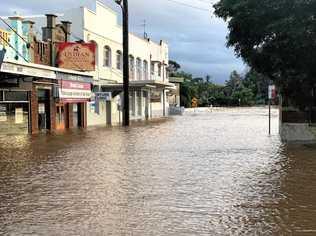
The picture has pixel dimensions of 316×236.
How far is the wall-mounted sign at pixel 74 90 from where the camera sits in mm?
35166

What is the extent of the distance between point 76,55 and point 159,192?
27696mm

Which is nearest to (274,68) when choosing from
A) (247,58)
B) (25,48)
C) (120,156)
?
(247,58)

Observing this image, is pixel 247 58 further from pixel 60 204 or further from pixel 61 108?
pixel 61 108

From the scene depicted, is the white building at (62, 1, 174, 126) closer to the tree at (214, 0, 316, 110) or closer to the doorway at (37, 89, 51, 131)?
the doorway at (37, 89, 51, 131)

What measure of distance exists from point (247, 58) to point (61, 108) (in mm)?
18502

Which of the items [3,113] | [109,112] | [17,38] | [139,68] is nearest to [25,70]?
[3,113]

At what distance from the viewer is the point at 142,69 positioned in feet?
205

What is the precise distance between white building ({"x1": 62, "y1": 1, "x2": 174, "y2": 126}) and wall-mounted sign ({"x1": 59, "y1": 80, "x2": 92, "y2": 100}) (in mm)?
4890

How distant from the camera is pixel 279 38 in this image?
64.0 feet

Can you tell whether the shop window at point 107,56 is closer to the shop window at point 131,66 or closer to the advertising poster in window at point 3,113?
the shop window at point 131,66

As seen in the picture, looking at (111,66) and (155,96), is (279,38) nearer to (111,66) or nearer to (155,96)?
(111,66)

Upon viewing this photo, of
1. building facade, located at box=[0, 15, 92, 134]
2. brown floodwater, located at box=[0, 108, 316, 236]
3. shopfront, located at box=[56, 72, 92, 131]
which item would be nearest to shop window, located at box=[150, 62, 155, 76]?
shopfront, located at box=[56, 72, 92, 131]

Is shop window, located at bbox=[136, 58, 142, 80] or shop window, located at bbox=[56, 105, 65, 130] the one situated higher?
shop window, located at bbox=[136, 58, 142, 80]

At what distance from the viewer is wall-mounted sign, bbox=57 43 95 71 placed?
37.9 m
